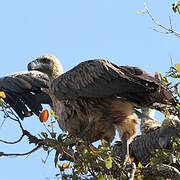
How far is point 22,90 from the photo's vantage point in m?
8.70

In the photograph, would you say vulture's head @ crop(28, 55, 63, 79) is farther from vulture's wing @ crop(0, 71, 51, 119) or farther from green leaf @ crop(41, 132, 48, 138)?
green leaf @ crop(41, 132, 48, 138)

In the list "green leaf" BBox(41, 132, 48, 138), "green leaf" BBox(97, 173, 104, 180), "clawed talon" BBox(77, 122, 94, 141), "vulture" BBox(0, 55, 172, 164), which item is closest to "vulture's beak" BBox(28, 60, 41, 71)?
"vulture" BBox(0, 55, 172, 164)

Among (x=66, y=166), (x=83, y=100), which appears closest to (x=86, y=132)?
(x=83, y=100)

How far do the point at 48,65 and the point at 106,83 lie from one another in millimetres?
1403

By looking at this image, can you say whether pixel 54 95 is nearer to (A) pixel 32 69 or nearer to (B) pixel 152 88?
(A) pixel 32 69

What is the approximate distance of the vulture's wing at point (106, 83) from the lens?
7.88m

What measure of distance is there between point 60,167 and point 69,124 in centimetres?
204

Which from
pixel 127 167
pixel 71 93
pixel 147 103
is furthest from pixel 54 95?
pixel 127 167

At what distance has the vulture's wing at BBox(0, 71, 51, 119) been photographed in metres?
8.62

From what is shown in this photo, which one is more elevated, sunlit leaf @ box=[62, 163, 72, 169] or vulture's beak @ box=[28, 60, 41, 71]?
vulture's beak @ box=[28, 60, 41, 71]

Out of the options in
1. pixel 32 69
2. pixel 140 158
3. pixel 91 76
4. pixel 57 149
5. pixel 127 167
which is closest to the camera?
pixel 57 149

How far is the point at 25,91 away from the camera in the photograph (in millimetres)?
8695

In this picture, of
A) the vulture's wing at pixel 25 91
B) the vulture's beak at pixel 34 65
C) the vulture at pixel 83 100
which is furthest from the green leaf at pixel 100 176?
the vulture's beak at pixel 34 65

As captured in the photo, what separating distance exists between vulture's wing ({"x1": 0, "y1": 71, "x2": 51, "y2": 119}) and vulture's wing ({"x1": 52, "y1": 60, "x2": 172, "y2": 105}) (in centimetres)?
26
